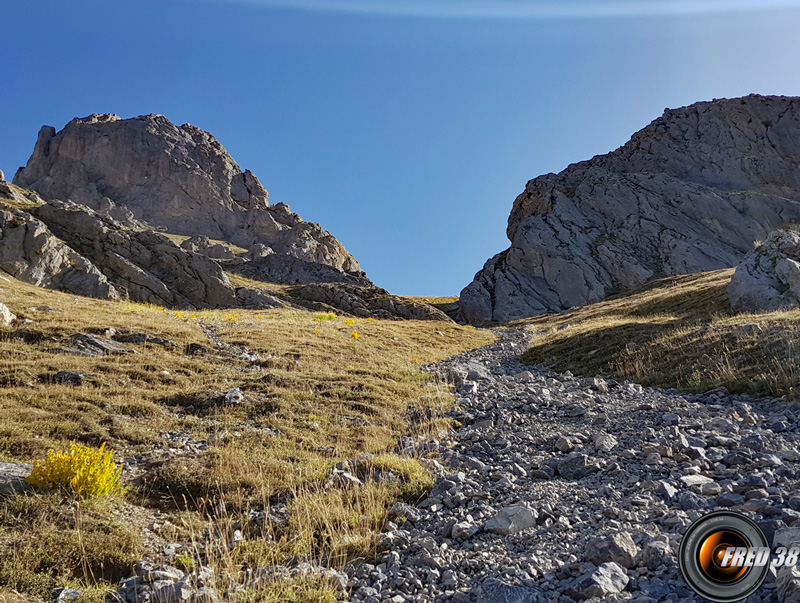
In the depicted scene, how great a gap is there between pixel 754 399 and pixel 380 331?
2431 centimetres

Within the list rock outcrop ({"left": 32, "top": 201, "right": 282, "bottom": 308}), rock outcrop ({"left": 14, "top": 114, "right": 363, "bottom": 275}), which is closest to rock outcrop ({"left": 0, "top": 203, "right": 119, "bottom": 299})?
rock outcrop ({"left": 32, "top": 201, "right": 282, "bottom": 308})

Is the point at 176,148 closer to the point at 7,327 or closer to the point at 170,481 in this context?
the point at 7,327

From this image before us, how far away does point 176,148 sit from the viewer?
194250mm

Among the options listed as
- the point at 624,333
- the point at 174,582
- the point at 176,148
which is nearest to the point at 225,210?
the point at 176,148

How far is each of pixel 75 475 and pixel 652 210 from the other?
103m

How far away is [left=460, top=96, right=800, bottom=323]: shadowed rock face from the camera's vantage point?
271 ft

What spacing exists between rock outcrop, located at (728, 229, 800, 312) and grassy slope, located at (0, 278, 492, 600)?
19.6 m

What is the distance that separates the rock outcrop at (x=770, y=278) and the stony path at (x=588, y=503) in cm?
1768

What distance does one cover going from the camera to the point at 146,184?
184500 mm

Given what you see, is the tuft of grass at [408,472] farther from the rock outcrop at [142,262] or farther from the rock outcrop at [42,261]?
the rock outcrop at [142,262]

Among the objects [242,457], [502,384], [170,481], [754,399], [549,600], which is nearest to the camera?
[549,600]

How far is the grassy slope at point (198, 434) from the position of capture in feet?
17.5

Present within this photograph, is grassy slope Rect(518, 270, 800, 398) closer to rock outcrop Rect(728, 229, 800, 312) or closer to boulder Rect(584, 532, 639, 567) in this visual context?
rock outcrop Rect(728, 229, 800, 312)

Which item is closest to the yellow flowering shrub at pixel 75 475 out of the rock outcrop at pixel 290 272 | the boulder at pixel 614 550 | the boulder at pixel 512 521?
the boulder at pixel 512 521
